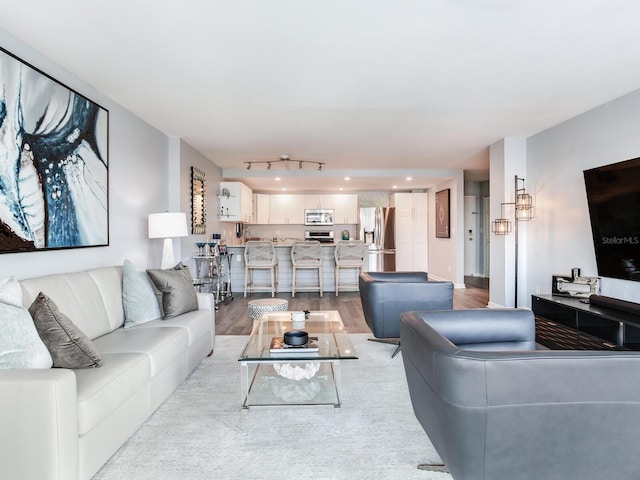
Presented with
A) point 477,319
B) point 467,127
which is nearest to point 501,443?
point 477,319

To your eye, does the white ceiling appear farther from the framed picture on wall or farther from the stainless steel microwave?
the stainless steel microwave

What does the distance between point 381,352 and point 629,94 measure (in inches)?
129

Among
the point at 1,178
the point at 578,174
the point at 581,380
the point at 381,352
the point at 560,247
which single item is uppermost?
the point at 578,174

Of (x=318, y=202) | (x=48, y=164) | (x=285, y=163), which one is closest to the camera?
(x=48, y=164)

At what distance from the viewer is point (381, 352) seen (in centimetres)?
339

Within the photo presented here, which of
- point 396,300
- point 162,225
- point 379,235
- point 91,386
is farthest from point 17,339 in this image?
point 379,235

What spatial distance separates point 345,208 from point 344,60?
6597mm

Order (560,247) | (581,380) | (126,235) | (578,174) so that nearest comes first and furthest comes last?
(581,380) < (126,235) < (578,174) < (560,247)

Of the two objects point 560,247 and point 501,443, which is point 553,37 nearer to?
point 501,443

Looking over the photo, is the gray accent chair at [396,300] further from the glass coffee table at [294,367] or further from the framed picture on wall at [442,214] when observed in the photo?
the framed picture on wall at [442,214]

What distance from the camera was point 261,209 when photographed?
907cm

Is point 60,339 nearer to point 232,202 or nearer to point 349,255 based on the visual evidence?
point 349,255

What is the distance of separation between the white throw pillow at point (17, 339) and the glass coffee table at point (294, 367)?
0.92 metres

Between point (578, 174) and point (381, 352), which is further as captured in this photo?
point (578, 174)
